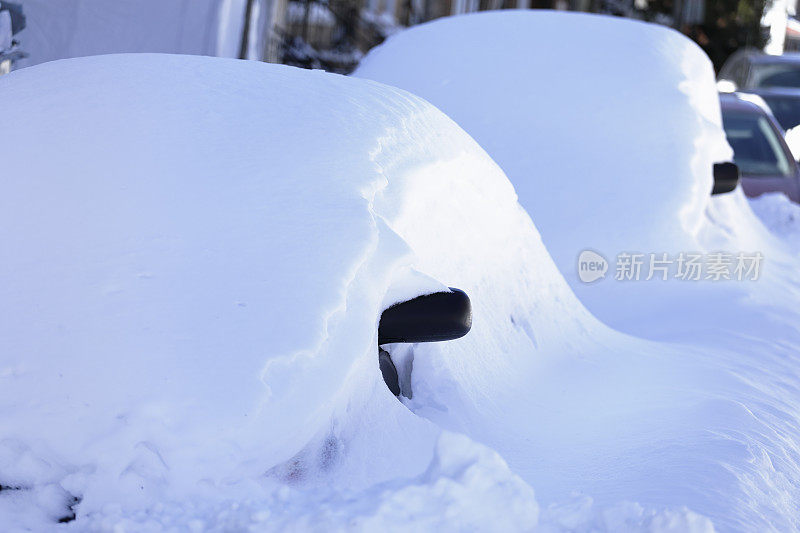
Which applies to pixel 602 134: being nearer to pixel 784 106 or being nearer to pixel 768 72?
pixel 784 106

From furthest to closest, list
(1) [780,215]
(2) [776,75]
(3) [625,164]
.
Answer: (2) [776,75] < (1) [780,215] < (3) [625,164]

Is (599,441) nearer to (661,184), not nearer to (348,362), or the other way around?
(348,362)

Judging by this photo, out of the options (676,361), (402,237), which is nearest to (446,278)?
(402,237)

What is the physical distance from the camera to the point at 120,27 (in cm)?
665

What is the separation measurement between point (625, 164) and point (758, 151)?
145 inches

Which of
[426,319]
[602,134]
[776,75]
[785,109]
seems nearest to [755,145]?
[785,109]

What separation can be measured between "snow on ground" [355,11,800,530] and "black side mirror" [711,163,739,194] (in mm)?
80

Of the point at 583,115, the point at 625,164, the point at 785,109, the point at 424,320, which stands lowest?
the point at 785,109

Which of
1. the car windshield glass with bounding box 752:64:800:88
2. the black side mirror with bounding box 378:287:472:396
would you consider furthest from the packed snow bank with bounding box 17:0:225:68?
the car windshield glass with bounding box 752:64:800:88

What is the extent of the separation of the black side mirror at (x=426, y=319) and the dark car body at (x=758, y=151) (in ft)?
18.3

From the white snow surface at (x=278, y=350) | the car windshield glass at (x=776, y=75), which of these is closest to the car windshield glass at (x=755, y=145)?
the white snow surface at (x=278, y=350)

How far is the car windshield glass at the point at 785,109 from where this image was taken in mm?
10438

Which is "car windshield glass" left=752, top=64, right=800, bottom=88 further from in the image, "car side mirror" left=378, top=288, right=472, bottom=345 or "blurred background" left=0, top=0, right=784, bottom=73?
"car side mirror" left=378, top=288, right=472, bottom=345

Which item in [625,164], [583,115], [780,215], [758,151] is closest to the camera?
[625,164]
